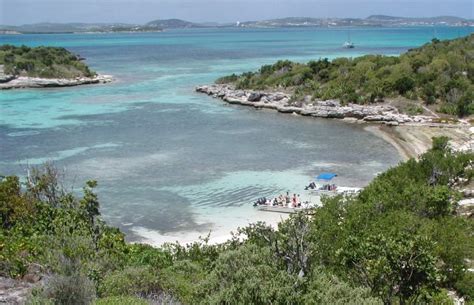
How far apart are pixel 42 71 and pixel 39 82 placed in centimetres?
491

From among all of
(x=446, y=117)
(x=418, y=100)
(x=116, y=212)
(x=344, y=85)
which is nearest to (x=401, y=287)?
(x=116, y=212)

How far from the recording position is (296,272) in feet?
42.5

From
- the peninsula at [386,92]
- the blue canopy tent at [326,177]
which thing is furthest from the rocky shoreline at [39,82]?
the blue canopy tent at [326,177]

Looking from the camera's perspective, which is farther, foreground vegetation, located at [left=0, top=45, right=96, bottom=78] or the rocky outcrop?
foreground vegetation, located at [left=0, top=45, right=96, bottom=78]

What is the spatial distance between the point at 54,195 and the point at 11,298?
9933 mm

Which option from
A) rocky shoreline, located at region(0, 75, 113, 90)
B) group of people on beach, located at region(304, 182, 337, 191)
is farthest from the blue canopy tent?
rocky shoreline, located at region(0, 75, 113, 90)

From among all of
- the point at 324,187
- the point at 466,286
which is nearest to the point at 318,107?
the point at 324,187

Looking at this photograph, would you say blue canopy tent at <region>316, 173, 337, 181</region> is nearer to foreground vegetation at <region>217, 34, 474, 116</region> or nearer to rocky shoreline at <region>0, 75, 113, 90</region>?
foreground vegetation at <region>217, 34, 474, 116</region>

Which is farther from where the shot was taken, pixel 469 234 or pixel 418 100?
pixel 418 100

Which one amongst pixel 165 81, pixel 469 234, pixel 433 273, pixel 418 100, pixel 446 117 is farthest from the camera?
pixel 165 81

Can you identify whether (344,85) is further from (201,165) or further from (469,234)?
(469,234)

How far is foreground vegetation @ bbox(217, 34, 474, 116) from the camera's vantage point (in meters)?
54.1

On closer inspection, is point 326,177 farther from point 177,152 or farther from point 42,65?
point 42,65

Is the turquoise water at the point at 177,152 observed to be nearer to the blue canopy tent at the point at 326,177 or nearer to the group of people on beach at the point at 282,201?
→ the blue canopy tent at the point at 326,177
